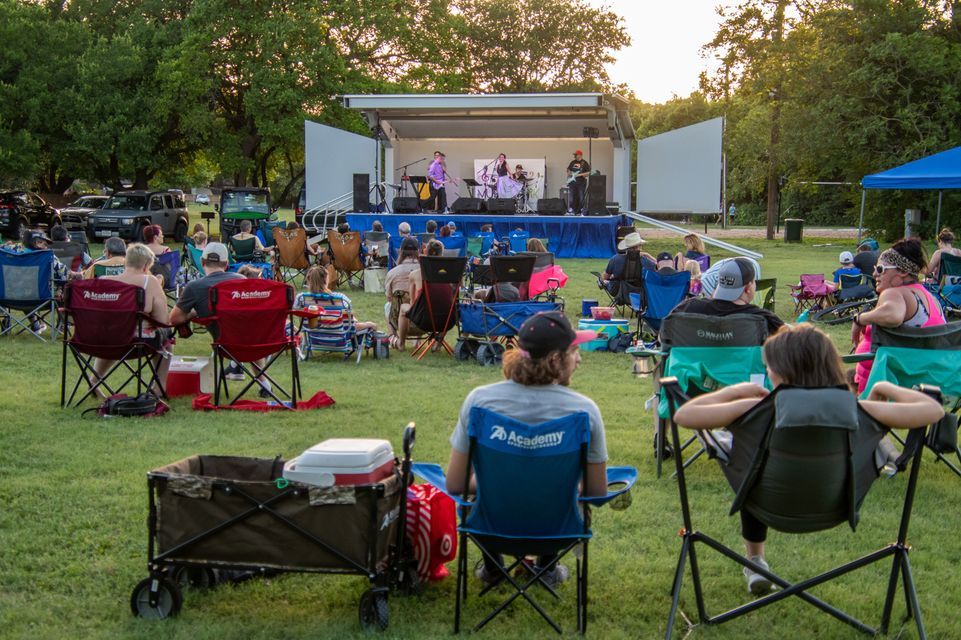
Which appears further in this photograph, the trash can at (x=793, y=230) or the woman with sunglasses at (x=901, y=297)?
the trash can at (x=793, y=230)

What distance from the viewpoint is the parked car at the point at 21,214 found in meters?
22.4

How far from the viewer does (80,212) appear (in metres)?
24.8

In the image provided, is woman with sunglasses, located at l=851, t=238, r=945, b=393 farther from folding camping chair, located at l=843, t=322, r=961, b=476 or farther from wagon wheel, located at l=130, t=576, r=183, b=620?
wagon wheel, located at l=130, t=576, r=183, b=620

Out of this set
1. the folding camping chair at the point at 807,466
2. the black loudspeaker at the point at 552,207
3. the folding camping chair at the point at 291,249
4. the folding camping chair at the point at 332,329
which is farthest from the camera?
the black loudspeaker at the point at 552,207

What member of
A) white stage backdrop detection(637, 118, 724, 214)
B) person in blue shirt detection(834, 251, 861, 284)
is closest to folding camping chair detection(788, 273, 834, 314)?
person in blue shirt detection(834, 251, 861, 284)

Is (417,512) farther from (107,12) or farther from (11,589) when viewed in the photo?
(107,12)

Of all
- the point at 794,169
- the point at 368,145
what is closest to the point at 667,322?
the point at 368,145

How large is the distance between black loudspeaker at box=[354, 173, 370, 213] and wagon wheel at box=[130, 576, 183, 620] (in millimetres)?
19549

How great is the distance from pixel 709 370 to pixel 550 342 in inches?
76.2

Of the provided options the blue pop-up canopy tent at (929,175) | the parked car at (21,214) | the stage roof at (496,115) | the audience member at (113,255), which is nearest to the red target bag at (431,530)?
the audience member at (113,255)

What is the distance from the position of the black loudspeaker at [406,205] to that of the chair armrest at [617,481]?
1845 cm

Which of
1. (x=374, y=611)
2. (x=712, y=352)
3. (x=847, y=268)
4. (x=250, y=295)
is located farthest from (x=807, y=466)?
(x=847, y=268)

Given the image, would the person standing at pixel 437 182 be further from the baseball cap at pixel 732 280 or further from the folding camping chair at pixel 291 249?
the baseball cap at pixel 732 280

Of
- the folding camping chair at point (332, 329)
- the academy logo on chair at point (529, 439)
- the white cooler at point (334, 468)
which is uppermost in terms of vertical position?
the academy logo on chair at point (529, 439)
